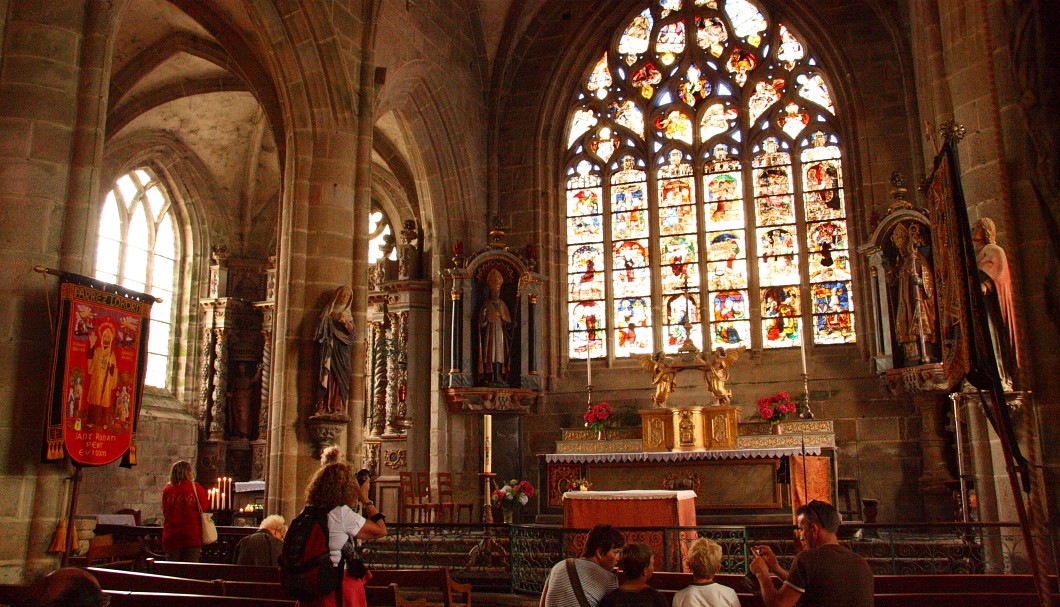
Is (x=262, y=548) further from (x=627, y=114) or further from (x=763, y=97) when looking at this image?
(x=763, y=97)

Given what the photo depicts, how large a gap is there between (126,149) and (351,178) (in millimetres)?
6070

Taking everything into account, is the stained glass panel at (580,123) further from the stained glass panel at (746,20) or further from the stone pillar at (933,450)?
the stone pillar at (933,450)

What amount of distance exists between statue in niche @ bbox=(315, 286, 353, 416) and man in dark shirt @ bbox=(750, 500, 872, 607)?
24.4 feet

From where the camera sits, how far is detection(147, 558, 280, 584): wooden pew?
5.85 m

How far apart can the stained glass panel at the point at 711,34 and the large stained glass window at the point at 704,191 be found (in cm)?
2

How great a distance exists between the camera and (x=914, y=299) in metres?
12.1

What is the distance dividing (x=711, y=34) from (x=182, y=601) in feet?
45.7

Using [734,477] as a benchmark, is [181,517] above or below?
below

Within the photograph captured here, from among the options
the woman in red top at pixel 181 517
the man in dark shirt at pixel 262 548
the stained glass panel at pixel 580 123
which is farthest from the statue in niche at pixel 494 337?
the man in dark shirt at pixel 262 548

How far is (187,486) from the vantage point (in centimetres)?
730

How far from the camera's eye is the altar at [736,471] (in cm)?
1109

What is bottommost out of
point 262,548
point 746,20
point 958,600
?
point 958,600

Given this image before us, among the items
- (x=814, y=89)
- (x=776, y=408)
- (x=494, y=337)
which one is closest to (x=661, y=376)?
(x=776, y=408)

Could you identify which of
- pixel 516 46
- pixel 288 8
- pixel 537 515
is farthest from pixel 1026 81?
pixel 516 46
